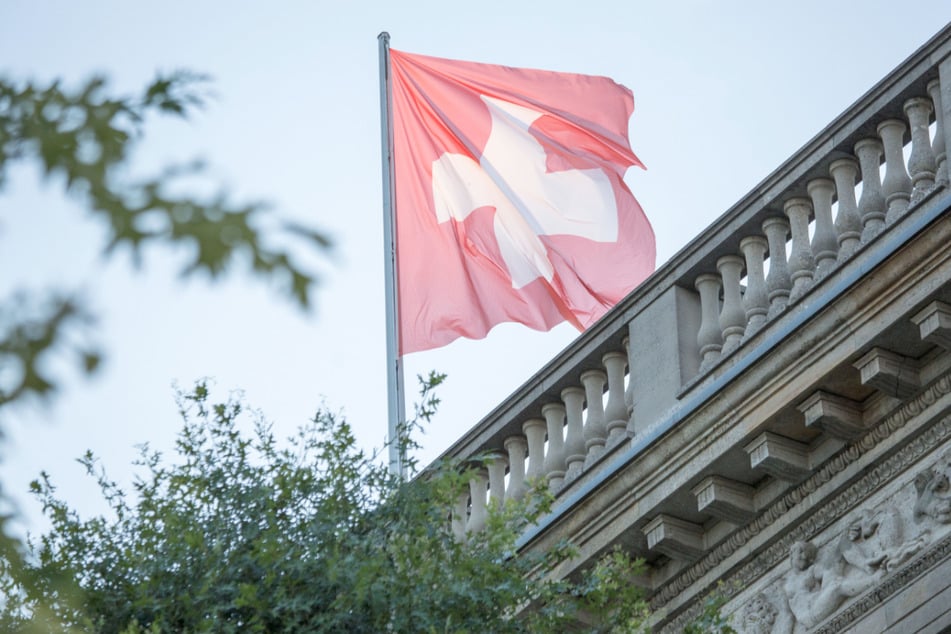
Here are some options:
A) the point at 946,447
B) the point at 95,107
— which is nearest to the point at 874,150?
the point at 946,447

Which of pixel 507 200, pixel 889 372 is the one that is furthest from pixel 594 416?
pixel 507 200

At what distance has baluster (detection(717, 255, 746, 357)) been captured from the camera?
11109 millimetres

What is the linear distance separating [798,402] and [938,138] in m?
1.60

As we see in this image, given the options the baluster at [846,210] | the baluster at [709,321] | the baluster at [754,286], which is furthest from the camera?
the baluster at [709,321]

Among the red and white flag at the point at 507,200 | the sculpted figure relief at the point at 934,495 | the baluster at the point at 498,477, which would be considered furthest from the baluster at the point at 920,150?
the red and white flag at the point at 507,200

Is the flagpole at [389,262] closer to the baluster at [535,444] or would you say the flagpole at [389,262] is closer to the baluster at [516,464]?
the baluster at [516,464]

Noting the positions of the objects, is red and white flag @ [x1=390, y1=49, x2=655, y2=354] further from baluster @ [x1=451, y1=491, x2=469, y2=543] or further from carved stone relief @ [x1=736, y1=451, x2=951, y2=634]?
carved stone relief @ [x1=736, y1=451, x2=951, y2=634]

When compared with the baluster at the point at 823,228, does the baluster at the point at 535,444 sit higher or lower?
lower

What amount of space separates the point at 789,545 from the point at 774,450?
0.55 meters

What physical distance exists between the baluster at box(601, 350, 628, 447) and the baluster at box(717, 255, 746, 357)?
80 cm

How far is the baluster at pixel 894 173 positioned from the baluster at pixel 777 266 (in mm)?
755

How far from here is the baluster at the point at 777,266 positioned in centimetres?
1085

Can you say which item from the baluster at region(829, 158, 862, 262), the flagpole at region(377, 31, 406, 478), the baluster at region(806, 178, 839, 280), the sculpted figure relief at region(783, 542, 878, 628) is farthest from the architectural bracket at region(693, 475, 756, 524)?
the flagpole at region(377, 31, 406, 478)

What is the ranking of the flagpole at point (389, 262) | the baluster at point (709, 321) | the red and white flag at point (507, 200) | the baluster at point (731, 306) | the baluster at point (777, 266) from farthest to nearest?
the red and white flag at point (507, 200) < the flagpole at point (389, 262) < the baluster at point (709, 321) < the baluster at point (731, 306) < the baluster at point (777, 266)
